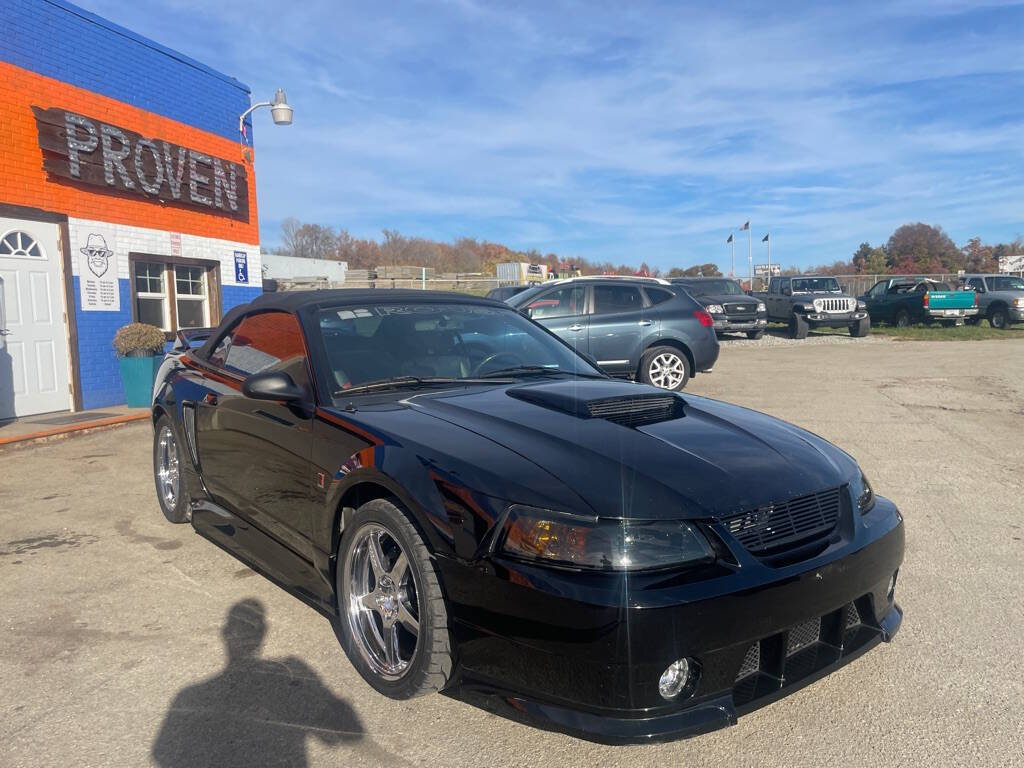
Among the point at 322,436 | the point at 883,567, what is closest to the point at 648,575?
the point at 883,567

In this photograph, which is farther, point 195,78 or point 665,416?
point 195,78

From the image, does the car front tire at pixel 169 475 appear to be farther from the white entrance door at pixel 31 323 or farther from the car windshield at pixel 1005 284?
the car windshield at pixel 1005 284

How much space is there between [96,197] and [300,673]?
964cm

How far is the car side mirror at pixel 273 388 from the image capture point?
3.23 metres

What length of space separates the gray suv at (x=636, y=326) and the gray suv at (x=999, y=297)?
17.8 m

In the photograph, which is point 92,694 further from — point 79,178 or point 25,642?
point 79,178

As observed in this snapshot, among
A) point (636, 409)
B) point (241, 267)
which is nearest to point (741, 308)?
point (241, 267)

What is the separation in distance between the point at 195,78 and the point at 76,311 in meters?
4.59

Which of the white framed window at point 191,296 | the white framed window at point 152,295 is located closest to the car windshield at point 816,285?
the white framed window at point 191,296

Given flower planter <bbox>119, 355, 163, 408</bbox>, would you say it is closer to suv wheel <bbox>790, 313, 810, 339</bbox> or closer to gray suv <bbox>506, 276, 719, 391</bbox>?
gray suv <bbox>506, 276, 719, 391</bbox>

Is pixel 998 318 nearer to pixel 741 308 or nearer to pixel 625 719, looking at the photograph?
pixel 741 308

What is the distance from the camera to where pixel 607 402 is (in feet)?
10.4

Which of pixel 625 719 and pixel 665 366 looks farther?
pixel 665 366

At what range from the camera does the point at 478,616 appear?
93.3 inches
